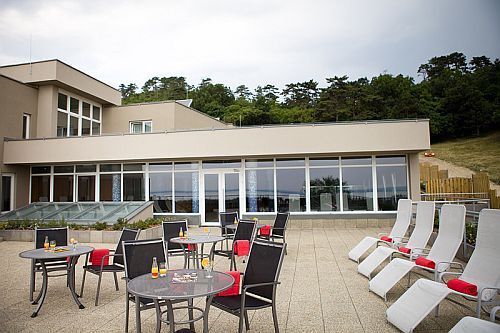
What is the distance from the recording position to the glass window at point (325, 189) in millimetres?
14703

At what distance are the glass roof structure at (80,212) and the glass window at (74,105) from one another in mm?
5975

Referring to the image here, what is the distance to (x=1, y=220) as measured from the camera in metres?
13.0

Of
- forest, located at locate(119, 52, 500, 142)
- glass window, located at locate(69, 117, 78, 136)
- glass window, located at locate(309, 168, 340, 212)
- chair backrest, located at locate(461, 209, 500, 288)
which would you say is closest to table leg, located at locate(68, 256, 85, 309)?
chair backrest, located at locate(461, 209, 500, 288)

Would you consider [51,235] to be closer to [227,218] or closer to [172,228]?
[172,228]

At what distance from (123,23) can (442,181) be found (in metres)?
17.4

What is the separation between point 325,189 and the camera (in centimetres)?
1480

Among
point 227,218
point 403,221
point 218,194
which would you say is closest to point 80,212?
point 218,194

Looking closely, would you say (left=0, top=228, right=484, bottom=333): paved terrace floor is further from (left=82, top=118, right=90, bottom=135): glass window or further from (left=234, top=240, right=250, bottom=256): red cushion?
(left=82, top=118, right=90, bottom=135): glass window

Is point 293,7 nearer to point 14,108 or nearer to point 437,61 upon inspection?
point 14,108

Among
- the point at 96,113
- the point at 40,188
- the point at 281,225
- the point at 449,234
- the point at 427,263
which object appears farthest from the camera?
the point at 96,113

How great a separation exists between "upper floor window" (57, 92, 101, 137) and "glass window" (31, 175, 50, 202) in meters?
2.33

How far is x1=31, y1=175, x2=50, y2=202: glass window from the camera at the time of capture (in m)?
17.1

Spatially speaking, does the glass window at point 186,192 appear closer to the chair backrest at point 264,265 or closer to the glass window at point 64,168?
the glass window at point 64,168

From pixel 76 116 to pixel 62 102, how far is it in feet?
3.37
